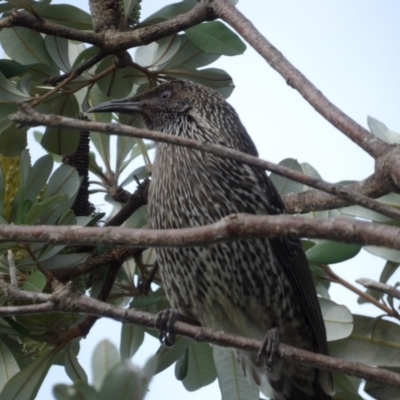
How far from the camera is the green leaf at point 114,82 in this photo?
3.11 meters

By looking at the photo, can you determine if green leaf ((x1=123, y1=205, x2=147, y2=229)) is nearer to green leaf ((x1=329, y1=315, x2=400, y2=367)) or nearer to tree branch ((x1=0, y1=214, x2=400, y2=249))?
green leaf ((x1=329, y1=315, x2=400, y2=367))

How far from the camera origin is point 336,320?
2908 mm

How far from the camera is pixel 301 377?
3.22 m

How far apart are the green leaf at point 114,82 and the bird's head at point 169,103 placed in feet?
0.14

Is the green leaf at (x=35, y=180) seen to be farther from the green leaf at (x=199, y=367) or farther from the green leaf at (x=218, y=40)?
the green leaf at (x=199, y=367)

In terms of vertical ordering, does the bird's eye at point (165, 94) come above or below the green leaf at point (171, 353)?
above

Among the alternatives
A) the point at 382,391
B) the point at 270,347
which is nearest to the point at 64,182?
the point at 270,347

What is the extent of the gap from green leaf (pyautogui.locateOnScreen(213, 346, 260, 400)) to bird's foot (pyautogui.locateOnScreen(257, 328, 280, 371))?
1.06ft

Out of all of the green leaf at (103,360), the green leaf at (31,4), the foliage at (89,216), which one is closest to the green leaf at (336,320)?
the foliage at (89,216)

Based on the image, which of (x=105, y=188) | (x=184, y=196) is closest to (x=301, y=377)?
(x=184, y=196)

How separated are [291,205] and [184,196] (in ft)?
1.47

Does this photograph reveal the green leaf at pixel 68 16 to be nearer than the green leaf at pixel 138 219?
Yes

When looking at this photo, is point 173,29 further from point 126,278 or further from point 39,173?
point 126,278

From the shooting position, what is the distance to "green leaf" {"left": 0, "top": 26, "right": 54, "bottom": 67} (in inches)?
118
